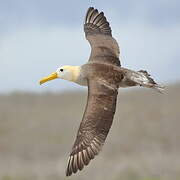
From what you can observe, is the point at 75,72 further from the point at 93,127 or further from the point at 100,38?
the point at 100,38

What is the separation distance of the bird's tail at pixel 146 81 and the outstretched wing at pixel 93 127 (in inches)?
19.9

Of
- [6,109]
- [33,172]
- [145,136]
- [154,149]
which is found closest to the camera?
[33,172]

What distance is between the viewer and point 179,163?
32875 mm

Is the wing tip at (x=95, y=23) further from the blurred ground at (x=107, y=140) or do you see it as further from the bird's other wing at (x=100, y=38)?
the blurred ground at (x=107, y=140)

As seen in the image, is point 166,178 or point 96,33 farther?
point 166,178

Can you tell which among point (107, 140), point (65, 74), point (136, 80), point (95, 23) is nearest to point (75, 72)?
point (65, 74)

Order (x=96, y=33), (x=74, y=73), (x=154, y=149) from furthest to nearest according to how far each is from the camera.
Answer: (x=154, y=149) → (x=96, y=33) → (x=74, y=73)

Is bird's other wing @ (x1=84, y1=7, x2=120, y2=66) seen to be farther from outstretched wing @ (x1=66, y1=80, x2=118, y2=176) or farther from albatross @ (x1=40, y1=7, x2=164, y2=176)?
outstretched wing @ (x1=66, y1=80, x2=118, y2=176)

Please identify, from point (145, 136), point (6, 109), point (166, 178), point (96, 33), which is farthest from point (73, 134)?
point (96, 33)

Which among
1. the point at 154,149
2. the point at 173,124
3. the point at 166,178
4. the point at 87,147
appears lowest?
the point at 87,147

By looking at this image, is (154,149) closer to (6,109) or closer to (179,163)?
(179,163)

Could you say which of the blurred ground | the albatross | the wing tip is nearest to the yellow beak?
the albatross

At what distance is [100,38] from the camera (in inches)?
713

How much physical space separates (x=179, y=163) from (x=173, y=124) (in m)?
7.64
